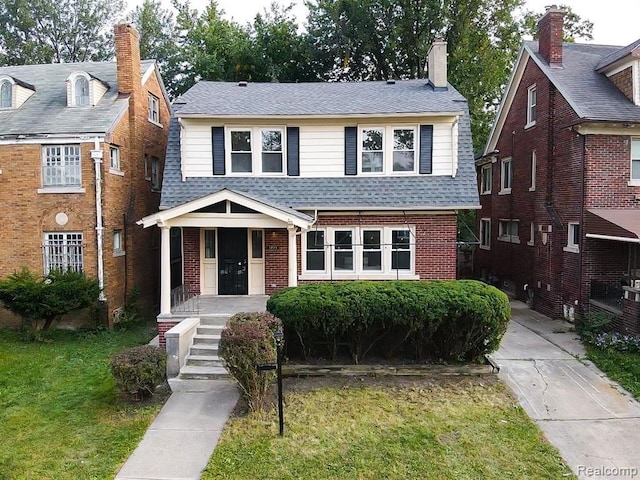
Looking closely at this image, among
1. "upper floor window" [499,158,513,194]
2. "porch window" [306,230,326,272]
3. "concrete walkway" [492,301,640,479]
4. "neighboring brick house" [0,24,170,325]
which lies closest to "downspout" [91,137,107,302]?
"neighboring brick house" [0,24,170,325]

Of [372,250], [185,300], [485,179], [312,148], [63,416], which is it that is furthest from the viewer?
[485,179]

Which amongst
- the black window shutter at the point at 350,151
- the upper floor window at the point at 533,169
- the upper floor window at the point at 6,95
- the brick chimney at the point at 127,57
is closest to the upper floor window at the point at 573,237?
the upper floor window at the point at 533,169

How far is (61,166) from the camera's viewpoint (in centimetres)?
1330

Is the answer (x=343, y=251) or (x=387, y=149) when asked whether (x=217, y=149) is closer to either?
(x=343, y=251)

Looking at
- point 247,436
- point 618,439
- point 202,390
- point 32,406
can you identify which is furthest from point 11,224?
point 618,439

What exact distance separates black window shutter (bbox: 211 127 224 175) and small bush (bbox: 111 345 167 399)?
21.2ft

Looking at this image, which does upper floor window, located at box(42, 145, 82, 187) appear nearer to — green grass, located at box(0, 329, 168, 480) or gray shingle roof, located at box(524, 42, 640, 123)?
green grass, located at box(0, 329, 168, 480)

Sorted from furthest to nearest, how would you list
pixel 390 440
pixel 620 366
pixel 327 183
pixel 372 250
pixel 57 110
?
pixel 57 110
pixel 327 183
pixel 372 250
pixel 620 366
pixel 390 440

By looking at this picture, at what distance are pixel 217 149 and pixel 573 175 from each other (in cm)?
1040

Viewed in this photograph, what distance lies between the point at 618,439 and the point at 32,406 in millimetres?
9511

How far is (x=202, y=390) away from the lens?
8578 millimetres

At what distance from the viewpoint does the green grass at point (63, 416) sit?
243 inches

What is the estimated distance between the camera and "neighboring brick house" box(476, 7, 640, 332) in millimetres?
12656

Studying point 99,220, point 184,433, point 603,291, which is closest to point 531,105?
point 603,291
